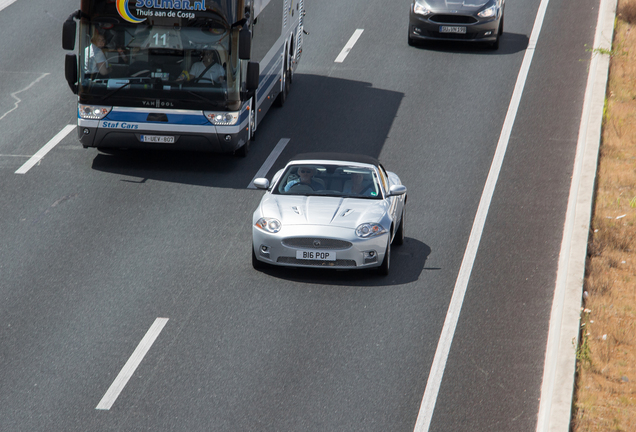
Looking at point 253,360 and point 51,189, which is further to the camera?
point 51,189

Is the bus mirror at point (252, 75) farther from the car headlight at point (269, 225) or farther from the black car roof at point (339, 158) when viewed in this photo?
the car headlight at point (269, 225)

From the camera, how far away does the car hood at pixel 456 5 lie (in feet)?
79.2

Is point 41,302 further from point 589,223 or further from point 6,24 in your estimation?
point 6,24

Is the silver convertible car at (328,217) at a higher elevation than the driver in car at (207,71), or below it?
below

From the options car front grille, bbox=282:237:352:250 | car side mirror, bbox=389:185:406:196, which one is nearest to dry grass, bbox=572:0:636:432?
car side mirror, bbox=389:185:406:196

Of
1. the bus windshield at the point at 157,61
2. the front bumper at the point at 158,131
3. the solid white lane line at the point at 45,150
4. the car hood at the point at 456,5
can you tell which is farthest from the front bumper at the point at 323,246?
the car hood at the point at 456,5

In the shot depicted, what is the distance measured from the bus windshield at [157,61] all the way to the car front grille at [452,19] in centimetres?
934

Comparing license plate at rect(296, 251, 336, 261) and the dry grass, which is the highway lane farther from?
the dry grass

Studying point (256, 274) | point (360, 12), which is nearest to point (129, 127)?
point (256, 274)

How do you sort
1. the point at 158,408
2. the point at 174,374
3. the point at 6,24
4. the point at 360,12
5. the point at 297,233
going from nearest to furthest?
the point at 158,408, the point at 174,374, the point at 297,233, the point at 6,24, the point at 360,12

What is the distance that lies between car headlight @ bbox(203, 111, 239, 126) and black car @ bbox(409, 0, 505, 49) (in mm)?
9450

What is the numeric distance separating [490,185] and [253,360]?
25.0 ft

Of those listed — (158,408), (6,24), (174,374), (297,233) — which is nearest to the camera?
(158,408)

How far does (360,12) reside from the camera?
2795cm
